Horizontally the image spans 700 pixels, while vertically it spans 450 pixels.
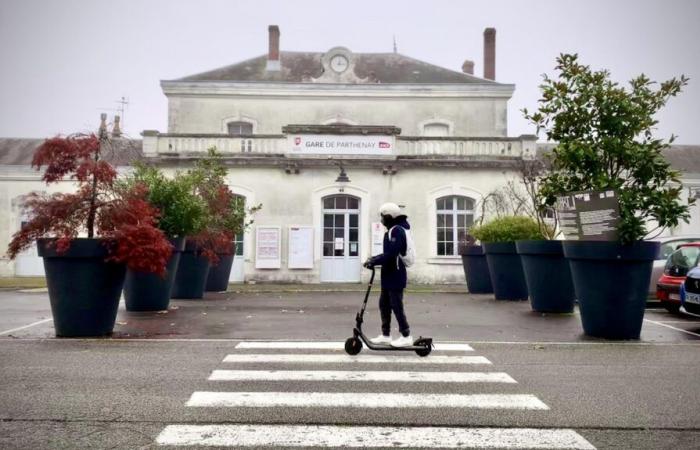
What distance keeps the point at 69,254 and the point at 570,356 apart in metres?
6.02

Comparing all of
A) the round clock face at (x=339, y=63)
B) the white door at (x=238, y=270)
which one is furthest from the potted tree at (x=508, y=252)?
the round clock face at (x=339, y=63)

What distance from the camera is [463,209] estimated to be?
22156mm

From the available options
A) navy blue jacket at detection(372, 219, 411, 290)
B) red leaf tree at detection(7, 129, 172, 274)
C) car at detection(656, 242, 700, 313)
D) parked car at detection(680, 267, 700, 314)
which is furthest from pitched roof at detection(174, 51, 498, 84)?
navy blue jacket at detection(372, 219, 411, 290)

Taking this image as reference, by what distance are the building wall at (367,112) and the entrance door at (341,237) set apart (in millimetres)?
5970

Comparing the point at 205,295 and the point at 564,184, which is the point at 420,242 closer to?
the point at 205,295

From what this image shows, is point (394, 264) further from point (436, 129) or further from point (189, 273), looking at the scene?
point (436, 129)

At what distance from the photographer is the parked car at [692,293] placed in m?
9.54

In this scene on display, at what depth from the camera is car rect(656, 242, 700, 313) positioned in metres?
11.7

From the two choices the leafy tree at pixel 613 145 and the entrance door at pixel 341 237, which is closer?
the leafy tree at pixel 613 145

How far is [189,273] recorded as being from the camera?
1399 centimetres

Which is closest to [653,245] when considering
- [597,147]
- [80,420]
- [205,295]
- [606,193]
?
[606,193]

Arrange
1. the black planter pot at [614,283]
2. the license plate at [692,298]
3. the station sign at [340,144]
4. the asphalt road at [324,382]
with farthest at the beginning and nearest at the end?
1. the station sign at [340,144]
2. the license plate at [692,298]
3. the black planter pot at [614,283]
4. the asphalt road at [324,382]

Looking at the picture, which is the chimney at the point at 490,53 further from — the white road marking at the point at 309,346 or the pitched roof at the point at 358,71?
the white road marking at the point at 309,346

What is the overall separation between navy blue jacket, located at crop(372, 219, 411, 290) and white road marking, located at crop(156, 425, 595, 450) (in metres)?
2.75
